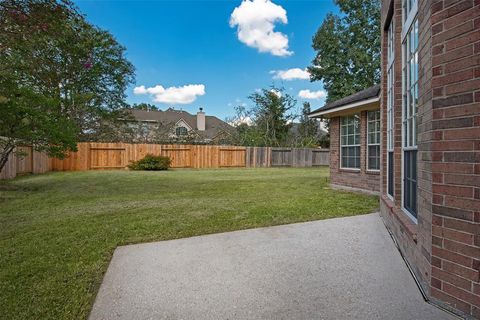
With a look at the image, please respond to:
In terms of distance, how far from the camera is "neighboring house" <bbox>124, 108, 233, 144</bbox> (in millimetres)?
22266

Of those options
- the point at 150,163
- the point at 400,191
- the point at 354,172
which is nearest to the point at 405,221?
the point at 400,191

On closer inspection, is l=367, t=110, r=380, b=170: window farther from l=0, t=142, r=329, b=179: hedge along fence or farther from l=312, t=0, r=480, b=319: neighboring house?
l=0, t=142, r=329, b=179: hedge along fence

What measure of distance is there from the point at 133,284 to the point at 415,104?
3337 mm

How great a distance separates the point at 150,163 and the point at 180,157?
2.97 metres

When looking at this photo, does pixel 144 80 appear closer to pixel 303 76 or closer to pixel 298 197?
pixel 303 76

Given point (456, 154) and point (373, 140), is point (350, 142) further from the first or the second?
point (456, 154)

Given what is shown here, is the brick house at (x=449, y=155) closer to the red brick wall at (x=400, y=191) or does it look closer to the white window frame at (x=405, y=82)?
the red brick wall at (x=400, y=191)

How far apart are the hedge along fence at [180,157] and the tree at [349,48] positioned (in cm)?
690

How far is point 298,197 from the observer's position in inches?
282

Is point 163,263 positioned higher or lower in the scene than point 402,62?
lower

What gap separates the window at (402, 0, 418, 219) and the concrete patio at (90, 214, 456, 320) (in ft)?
2.39

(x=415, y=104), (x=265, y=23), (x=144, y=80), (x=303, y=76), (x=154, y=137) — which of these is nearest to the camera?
(x=415, y=104)

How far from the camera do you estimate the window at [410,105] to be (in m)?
2.97

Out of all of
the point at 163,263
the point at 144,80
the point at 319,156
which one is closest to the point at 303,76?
the point at 319,156
